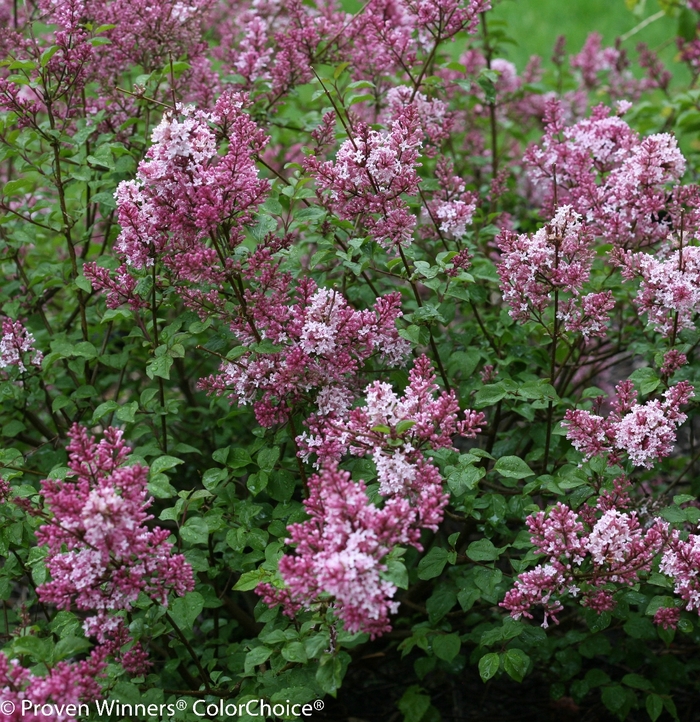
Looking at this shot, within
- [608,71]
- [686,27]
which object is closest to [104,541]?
[608,71]

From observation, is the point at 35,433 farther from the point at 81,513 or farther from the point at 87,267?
the point at 81,513

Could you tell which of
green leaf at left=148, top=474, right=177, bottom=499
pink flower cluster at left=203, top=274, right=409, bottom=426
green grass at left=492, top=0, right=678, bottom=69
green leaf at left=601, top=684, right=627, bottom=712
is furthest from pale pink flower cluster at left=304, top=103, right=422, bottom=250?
green grass at left=492, top=0, right=678, bottom=69

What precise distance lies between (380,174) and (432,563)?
1202mm

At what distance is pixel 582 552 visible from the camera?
2219 mm

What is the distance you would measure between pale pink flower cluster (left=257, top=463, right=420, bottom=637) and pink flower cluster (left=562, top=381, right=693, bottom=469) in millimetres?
765

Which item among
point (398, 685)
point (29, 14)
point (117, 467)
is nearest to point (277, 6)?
point (29, 14)

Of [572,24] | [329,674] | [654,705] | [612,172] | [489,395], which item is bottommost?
[654,705]

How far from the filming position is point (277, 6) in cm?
406

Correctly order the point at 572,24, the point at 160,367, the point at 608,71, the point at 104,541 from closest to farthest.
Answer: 1. the point at 104,541
2. the point at 160,367
3. the point at 608,71
4. the point at 572,24

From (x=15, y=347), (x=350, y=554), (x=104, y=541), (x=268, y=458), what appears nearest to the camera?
(x=350, y=554)

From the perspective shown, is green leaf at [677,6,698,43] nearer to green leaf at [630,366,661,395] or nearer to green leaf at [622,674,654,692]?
green leaf at [630,366,661,395]

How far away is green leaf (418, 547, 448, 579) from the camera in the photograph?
2.55 meters

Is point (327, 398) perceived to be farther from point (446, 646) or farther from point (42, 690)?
point (42, 690)

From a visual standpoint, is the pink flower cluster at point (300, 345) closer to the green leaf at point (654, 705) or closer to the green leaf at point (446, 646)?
the green leaf at point (446, 646)
